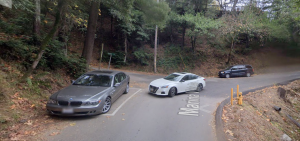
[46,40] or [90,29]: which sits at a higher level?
[90,29]

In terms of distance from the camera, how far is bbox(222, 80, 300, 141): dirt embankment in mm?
5305

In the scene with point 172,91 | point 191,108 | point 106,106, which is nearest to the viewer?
point 106,106

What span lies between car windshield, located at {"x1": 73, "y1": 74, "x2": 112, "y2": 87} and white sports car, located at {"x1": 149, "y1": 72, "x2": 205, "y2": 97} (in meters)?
2.73

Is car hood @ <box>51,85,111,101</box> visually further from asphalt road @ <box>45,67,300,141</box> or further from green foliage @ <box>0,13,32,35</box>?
green foliage @ <box>0,13,32,35</box>

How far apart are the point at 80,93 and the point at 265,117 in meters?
7.51

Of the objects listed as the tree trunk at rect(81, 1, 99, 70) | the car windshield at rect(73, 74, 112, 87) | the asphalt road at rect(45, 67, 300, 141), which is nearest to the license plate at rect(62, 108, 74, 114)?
the asphalt road at rect(45, 67, 300, 141)

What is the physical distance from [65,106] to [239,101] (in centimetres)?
675

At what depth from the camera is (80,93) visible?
5875 mm

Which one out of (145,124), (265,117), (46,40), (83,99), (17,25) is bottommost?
(265,117)

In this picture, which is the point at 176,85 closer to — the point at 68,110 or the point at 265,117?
the point at 265,117

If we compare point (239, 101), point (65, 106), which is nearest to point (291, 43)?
point (239, 101)

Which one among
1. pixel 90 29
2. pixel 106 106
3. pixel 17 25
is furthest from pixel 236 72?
pixel 17 25

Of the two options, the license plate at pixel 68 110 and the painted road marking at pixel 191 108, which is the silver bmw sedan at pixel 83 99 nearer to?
the license plate at pixel 68 110

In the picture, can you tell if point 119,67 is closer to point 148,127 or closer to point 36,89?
point 36,89
